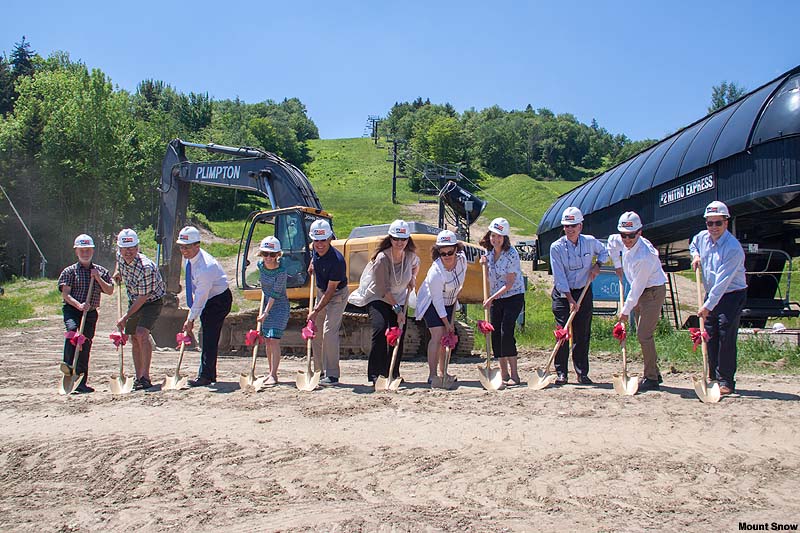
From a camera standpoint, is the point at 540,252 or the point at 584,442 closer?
the point at 584,442

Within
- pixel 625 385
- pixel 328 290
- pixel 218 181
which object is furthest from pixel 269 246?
pixel 218 181

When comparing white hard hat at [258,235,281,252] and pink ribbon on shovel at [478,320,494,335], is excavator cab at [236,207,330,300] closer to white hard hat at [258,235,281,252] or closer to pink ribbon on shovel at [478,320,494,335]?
white hard hat at [258,235,281,252]

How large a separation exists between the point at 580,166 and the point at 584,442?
110816 mm

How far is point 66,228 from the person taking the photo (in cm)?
4475

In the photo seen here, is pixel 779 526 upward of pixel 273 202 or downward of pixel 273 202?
downward

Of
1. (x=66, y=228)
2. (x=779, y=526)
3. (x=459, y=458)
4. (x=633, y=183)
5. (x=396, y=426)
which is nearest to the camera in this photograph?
(x=779, y=526)

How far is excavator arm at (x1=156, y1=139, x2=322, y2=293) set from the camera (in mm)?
14453

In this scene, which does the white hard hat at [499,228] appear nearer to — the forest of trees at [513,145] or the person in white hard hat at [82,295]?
the person in white hard hat at [82,295]

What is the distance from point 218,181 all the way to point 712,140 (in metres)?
9.92

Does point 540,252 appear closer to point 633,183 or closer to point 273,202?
point 633,183

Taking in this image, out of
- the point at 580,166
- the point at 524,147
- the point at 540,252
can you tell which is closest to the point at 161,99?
the point at 524,147

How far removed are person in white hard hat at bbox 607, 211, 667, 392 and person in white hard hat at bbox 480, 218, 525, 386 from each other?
3.97 ft

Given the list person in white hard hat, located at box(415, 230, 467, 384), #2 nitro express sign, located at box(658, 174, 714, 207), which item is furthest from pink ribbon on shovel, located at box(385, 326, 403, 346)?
#2 nitro express sign, located at box(658, 174, 714, 207)

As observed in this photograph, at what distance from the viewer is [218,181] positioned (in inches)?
612
